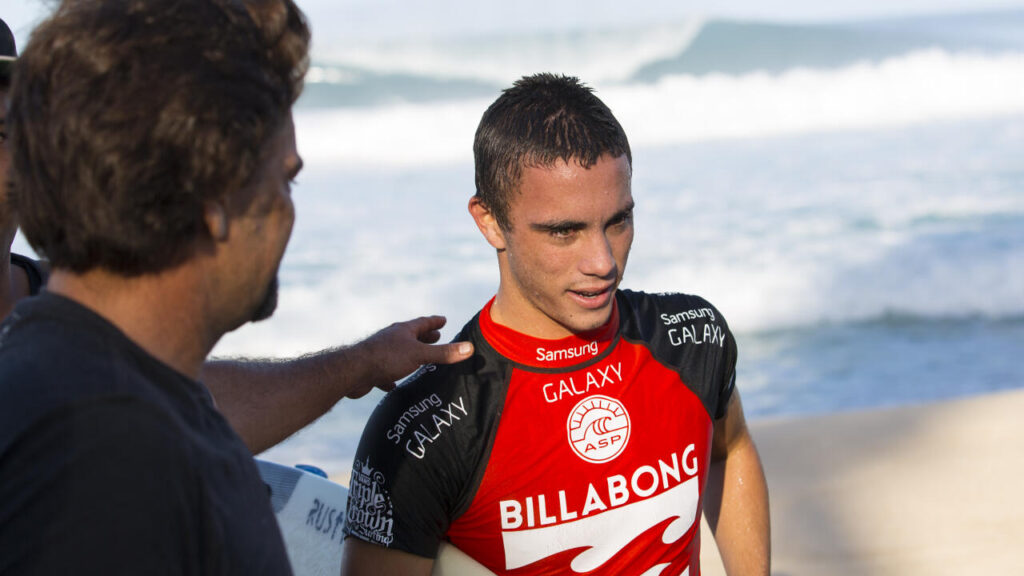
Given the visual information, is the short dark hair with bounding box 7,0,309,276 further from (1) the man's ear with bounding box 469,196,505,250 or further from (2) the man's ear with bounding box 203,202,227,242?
(1) the man's ear with bounding box 469,196,505,250

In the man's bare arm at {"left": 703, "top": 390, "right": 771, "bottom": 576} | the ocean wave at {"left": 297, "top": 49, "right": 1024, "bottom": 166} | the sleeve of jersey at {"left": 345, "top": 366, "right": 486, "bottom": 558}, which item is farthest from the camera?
the ocean wave at {"left": 297, "top": 49, "right": 1024, "bottom": 166}

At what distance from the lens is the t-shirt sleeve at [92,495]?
994 millimetres

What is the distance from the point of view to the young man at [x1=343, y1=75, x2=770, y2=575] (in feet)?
7.20

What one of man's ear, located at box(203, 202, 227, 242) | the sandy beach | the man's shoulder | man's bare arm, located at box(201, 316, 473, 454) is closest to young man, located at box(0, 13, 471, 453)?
man's bare arm, located at box(201, 316, 473, 454)

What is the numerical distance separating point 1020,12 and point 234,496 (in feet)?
122

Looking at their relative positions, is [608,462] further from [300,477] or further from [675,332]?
[300,477]

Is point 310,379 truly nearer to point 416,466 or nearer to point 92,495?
point 416,466

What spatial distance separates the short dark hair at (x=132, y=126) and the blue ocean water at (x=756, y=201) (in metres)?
5.09

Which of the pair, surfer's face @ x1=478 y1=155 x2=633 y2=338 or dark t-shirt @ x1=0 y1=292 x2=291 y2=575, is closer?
dark t-shirt @ x1=0 y1=292 x2=291 y2=575

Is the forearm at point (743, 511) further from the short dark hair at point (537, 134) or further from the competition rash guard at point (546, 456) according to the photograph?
the short dark hair at point (537, 134)

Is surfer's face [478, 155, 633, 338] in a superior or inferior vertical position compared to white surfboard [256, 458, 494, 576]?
superior

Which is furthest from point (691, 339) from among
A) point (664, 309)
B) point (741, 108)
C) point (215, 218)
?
point (741, 108)

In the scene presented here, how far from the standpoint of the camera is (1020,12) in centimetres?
3284

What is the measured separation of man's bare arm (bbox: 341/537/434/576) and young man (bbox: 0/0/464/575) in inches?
37.0
